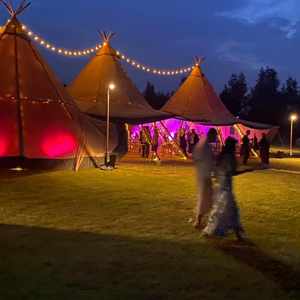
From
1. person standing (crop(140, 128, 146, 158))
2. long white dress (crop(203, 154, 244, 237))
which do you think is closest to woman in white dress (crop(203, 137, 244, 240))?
long white dress (crop(203, 154, 244, 237))

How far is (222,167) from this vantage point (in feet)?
22.7

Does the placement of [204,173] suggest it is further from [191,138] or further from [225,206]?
[191,138]

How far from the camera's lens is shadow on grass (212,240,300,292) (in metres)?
5.10

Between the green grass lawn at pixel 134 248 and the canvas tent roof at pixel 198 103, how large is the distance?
50.4 ft

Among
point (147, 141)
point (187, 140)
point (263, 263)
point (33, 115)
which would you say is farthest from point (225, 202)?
point (187, 140)

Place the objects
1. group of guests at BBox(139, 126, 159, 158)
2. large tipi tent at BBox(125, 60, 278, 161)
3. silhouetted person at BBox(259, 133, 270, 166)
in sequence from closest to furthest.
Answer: silhouetted person at BBox(259, 133, 270, 166) < group of guests at BBox(139, 126, 159, 158) < large tipi tent at BBox(125, 60, 278, 161)

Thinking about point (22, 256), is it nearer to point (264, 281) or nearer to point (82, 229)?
point (82, 229)

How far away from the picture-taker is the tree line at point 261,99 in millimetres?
57088

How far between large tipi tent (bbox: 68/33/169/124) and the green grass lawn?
11450 millimetres

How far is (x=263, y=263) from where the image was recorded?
5.78m

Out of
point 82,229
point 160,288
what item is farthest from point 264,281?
point 82,229

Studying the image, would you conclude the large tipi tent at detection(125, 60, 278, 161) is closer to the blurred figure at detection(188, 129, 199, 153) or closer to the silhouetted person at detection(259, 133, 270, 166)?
the blurred figure at detection(188, 129, 199, 153)

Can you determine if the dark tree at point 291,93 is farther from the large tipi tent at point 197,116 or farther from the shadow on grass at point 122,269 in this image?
the shadow on grass at point 122,269

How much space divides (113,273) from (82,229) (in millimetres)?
2228
